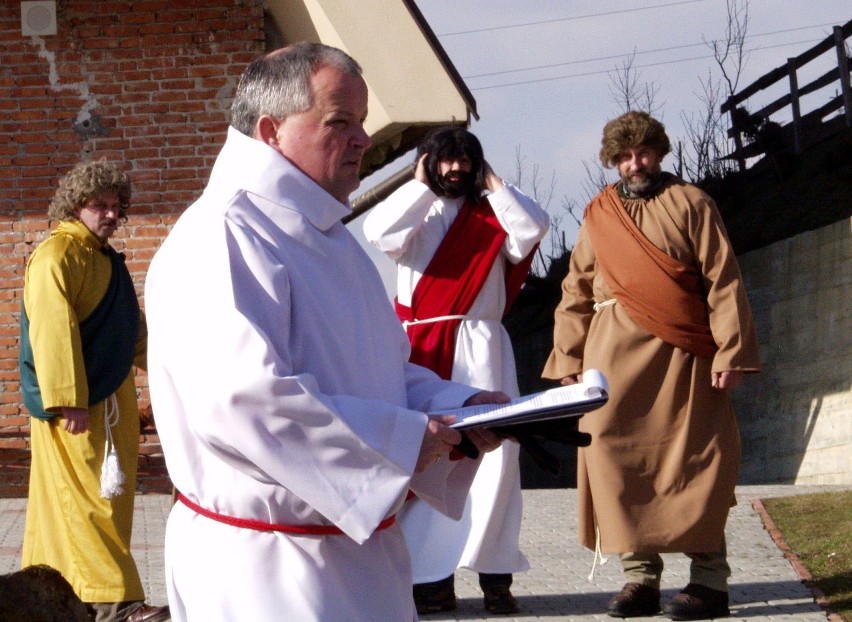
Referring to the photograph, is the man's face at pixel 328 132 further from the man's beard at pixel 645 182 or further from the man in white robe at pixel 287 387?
the man's beard at pixel 645 182

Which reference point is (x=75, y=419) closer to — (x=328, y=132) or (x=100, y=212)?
(x=100, y=212)

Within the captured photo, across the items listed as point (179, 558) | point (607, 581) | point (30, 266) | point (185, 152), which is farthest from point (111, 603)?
point (185, 152)

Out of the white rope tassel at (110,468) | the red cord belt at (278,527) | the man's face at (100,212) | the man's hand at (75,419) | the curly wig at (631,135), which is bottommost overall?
the white rope tassel at (110,468)

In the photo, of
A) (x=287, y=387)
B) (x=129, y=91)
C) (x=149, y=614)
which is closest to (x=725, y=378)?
(x=149, y=614)

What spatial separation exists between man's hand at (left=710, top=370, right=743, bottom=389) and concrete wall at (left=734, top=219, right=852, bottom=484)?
7014 mm

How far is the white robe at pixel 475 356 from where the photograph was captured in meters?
6.07

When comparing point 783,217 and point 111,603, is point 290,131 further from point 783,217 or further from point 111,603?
point 783,217

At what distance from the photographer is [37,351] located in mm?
5691

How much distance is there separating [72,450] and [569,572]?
8.36 ft

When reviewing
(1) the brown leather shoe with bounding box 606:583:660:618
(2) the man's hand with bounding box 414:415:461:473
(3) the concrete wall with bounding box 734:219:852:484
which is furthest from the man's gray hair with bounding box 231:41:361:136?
(3) the concrete wall with bounding box 734:219:852:484

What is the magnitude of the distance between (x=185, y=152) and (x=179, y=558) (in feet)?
23.6

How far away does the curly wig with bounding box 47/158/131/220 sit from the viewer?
586cm

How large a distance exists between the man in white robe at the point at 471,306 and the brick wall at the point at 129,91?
11.8ft

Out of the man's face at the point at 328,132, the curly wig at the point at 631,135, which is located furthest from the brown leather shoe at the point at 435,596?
the man's face at the point at 328,132
